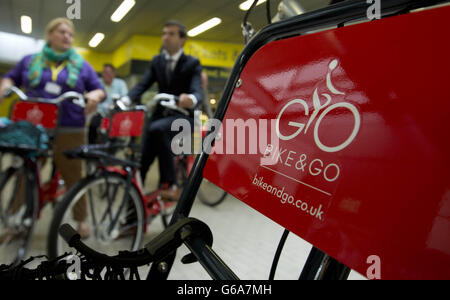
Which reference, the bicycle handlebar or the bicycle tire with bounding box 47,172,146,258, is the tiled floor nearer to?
the bicycle tire with bounding box 47,172,146,258

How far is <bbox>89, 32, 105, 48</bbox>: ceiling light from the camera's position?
490 mm

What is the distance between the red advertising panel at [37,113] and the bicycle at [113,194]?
28cm

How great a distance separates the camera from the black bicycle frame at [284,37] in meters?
0.34

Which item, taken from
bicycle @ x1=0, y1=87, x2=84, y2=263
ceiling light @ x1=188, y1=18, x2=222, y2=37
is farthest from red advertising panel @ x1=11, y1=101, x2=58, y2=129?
ceiling light @ x1=188, y1=18, x2=222, y2=37

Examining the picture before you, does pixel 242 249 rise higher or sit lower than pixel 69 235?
lower

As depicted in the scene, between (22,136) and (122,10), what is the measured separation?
3.73 ft

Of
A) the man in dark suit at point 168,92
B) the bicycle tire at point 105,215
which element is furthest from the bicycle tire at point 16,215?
the man in dark suit at point 168,92

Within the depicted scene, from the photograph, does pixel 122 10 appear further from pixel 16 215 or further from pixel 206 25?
pixel 16 215

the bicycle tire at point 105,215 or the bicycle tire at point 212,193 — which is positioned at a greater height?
the bicycle tire at point 105,215

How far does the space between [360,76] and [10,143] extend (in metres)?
1.46

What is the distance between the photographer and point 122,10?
0.46m

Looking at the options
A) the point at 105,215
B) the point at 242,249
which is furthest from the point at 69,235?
the point at 242,249

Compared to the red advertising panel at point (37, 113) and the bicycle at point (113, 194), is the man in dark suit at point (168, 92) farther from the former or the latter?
the red advertising panel at point (37, 113)
